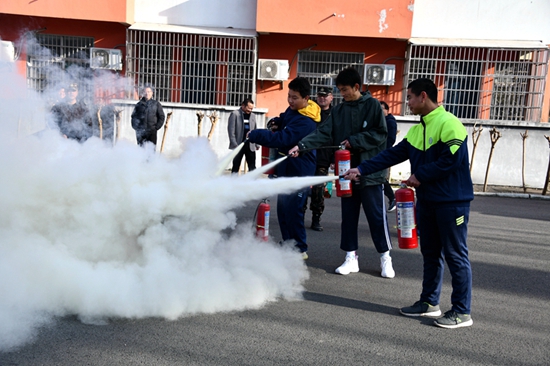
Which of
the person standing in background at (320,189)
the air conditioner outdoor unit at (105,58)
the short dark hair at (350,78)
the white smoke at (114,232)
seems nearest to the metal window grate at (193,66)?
the air conditioner outdoor unit at (105,58)

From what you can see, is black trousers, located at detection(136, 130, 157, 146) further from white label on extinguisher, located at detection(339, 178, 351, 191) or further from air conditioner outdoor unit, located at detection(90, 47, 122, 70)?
white label on extinguisher, located at detection(339, 178, 351, 191)

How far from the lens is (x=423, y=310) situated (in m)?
4.26

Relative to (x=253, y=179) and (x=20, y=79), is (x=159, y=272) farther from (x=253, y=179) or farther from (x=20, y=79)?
(x=20, y=79)

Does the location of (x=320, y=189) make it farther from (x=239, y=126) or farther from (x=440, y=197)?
(x=239, y=126)

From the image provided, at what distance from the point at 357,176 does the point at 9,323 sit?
303 centimetres

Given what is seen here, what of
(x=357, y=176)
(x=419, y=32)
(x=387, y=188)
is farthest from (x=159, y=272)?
(x=419, y=32)

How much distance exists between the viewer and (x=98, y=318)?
386cm

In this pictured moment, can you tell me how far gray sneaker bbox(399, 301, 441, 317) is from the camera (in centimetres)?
425

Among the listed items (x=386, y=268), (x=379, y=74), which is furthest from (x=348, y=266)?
(x=379, y=74)

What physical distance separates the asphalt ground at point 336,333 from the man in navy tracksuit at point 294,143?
501mm

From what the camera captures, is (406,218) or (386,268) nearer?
(406,218)

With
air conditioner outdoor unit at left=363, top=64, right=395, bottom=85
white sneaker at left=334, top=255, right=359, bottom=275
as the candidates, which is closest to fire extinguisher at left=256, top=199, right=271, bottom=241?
white sneaker at left=334, top=255, right=359, bottom=275

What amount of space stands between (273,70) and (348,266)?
923 cm

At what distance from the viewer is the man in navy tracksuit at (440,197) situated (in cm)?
391
